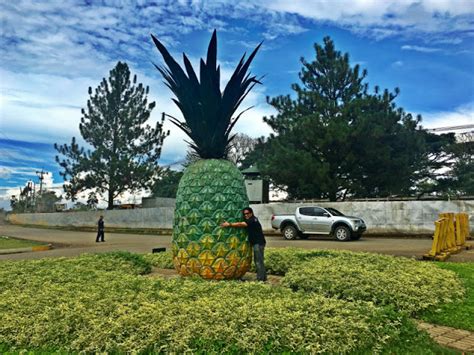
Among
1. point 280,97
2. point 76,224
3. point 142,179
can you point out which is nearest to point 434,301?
point 280,97

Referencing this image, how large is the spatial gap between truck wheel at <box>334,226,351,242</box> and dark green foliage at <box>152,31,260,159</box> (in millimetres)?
12295

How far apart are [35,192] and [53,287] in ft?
216

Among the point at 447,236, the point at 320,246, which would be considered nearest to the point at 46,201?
the point at 320,246

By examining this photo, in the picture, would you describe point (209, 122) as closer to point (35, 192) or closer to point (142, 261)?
point (142, 261)

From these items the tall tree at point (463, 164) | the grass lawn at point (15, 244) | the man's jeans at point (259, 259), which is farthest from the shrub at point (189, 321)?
the tall tree at point (463, 164)

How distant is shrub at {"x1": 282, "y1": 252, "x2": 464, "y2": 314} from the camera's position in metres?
5.04

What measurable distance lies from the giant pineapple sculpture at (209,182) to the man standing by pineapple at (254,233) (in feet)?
0.31

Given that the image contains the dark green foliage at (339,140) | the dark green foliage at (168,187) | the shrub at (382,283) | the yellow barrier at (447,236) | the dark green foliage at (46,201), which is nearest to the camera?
the shrub at (382,283)

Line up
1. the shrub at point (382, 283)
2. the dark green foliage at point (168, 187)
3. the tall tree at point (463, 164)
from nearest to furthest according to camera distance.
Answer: the shrub at point (382, 283)
the tall tree at point (463, 164)
the dark green foliage at point (168, 187)

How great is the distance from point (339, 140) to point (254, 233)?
15.5 m

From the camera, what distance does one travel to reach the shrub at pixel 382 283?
198 inches

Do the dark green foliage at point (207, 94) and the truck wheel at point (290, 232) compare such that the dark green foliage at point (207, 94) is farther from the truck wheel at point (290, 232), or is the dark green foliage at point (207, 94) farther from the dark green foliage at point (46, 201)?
the dark green foliage at point (46, 201)

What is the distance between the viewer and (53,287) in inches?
206

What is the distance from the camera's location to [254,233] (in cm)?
623
